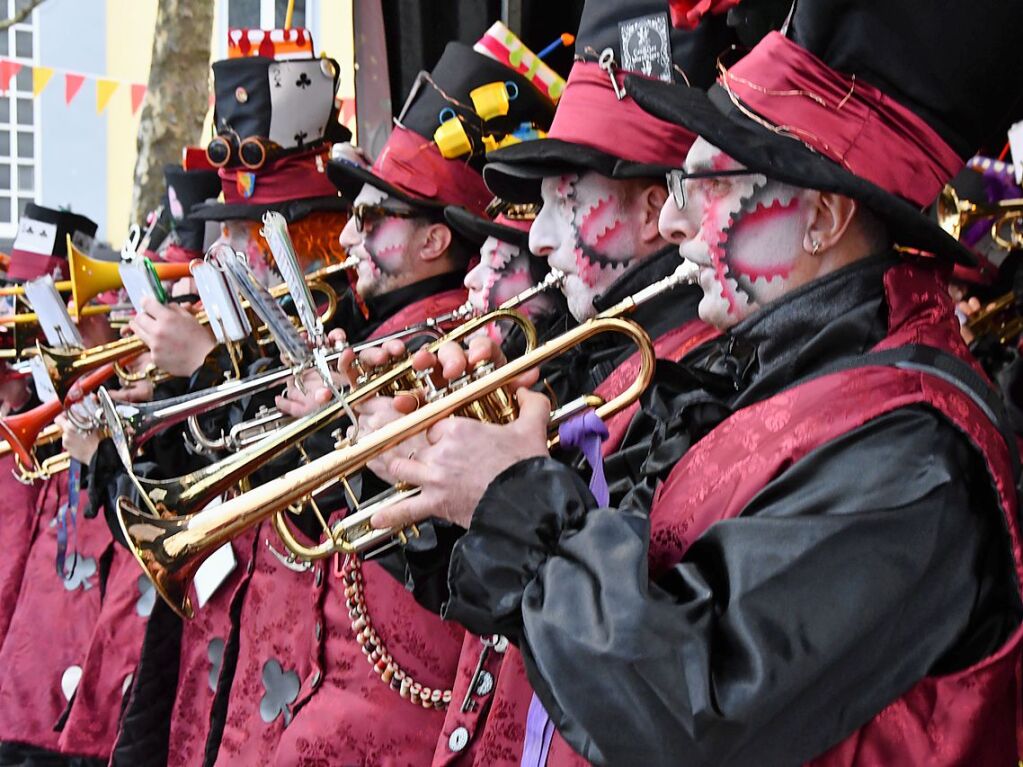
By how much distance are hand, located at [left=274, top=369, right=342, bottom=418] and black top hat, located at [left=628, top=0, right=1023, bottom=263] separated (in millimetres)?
967

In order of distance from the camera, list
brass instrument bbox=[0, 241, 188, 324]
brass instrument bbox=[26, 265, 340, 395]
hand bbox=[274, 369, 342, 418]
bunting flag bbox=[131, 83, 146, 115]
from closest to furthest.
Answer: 1. hand bbox=[274, 369, 342, 418]
2. brass instrument bbox=[26, 265, 340, 395]
3. brass instrument bbox=[0, 241, 188, 324]
4. bunting flag bbox=[131, 83, 146, 115]

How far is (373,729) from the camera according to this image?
2760 mm

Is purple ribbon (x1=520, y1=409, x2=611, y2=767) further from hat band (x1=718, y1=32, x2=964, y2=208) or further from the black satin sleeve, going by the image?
hat band (x1=718, y1=32, x2=964, y2=208)

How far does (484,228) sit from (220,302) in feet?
2.95

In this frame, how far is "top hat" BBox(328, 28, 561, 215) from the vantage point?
3805 mm

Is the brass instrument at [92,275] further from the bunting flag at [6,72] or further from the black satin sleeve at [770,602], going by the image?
the bunting flag at [6,72]

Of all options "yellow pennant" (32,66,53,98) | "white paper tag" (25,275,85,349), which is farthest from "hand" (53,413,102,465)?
"yellow pennant" (32,66,53,98)

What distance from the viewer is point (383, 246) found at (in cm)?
398

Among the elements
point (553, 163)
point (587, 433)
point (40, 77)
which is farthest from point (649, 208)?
point (40, 77)

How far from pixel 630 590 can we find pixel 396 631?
1.40 metres

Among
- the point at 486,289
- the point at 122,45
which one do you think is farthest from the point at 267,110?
the point at 122,45

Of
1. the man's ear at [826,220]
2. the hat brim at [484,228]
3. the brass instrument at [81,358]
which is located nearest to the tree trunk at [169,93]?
the brass instrument at [81,358]

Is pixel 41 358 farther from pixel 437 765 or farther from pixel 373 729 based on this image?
pixel 437 765

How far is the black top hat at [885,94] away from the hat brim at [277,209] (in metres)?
2.78
